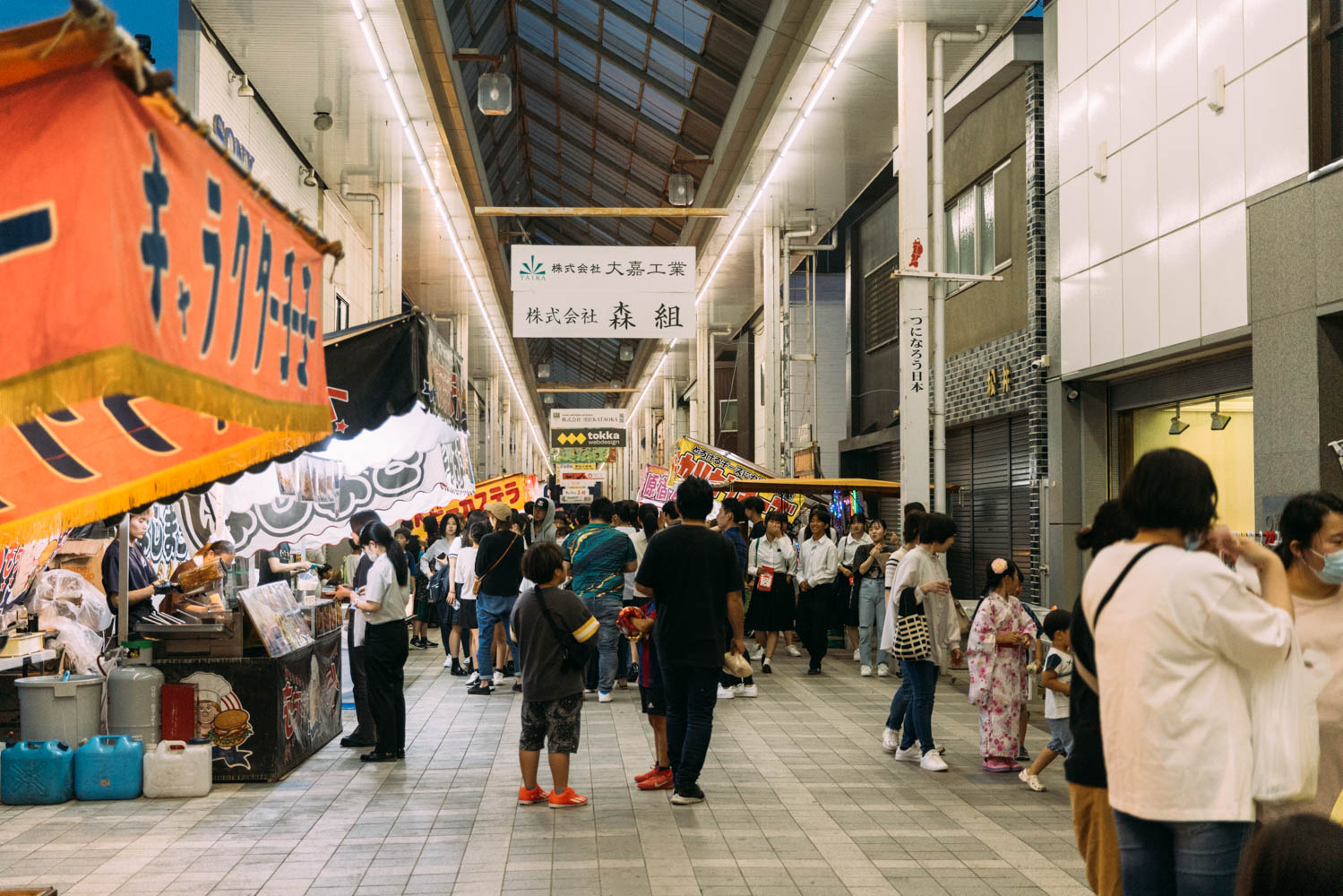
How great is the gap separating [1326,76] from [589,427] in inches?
1124

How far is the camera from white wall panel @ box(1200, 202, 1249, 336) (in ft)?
29.9

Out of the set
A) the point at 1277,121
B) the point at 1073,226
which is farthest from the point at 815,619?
the point at 1277,121

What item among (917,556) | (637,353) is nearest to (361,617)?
(917,556)

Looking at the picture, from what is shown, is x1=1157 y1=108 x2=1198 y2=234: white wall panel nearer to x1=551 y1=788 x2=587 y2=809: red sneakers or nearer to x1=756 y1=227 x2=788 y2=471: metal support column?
x1=551 y1=788 x2=587 y2=809: red sneakers

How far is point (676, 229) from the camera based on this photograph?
76.0 ft

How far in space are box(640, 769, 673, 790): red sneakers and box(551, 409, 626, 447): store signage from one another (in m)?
28.3

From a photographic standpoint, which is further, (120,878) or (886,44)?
(886,44)

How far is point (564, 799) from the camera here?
693 cm

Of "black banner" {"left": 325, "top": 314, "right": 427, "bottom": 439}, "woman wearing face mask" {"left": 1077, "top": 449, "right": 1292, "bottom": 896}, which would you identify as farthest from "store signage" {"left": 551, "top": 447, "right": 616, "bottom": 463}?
"woman wearing face mask" {"left": 1077, "top": 449, "right": 1292, "bottom": 896}

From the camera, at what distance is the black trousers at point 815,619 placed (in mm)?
13375

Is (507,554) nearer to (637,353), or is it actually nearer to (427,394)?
(427,394)

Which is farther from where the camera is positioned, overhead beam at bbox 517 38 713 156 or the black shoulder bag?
overhead beam at bbox 517 38 713 156

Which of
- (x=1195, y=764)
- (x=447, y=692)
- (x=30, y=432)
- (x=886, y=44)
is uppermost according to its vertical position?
(x=886, y=44)

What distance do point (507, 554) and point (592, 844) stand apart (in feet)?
17.8
